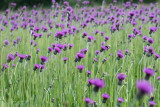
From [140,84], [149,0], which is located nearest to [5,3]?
[149,0]

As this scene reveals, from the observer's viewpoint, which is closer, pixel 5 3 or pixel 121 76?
pixel 121 76

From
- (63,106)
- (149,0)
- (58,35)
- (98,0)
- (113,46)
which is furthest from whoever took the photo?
(98,0)

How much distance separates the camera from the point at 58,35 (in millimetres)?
1965

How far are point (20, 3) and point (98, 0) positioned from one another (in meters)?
7.41

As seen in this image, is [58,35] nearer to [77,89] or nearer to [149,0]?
[77,89]

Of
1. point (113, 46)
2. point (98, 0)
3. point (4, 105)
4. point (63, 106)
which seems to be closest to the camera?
point (4, 105)

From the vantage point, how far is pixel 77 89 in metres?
1.67

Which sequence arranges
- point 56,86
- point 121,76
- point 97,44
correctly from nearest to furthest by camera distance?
1. point 121,76
2. point 56,86
3. point 97,44

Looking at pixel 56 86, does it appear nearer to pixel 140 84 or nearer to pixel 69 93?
pixel 69 93

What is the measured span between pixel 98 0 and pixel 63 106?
57.4 feet

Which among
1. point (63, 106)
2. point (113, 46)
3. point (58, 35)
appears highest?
point (58, 35)

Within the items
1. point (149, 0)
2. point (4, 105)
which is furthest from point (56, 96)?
point (149, 0)

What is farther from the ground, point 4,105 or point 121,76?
point 121,76

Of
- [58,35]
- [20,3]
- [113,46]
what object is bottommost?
[113,46]
